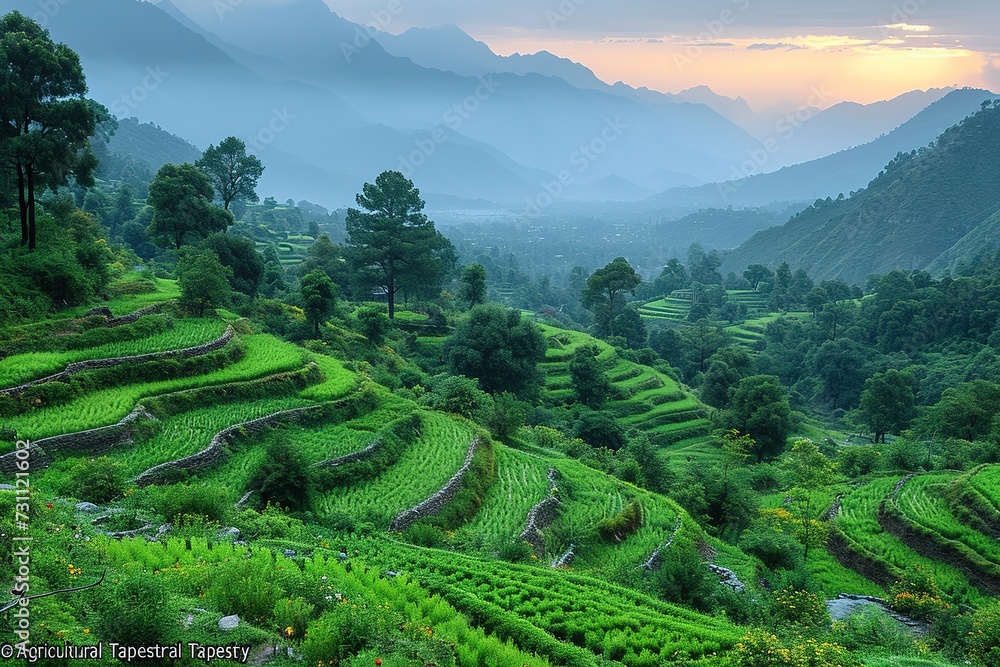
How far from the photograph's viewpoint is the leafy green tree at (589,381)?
4841cm

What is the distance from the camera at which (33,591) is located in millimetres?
8156

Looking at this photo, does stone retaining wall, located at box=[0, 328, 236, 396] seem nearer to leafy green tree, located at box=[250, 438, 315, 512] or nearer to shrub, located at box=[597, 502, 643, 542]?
leafy green tree, located at box=[250, 438, 315, 512]

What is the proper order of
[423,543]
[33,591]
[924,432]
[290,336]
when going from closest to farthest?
[33,591]
[423,543]
[290,336]
[924,432]

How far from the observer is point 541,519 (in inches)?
809

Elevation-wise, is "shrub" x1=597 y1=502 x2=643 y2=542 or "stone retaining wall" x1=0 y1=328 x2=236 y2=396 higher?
"stone retaining wall" x1=0 y1=328 x2=236 y2=396

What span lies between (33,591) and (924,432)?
50.1m

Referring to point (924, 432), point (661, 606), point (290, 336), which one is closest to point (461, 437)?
point (661, 606)

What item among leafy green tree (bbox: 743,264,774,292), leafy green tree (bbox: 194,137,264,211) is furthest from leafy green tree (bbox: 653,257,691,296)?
leafy green tree (bbox: 194,137,264,211)

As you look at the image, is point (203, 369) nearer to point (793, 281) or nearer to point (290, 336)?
point (290, 336)

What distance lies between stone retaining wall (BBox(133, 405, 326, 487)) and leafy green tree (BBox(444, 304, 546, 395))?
19.6 meters

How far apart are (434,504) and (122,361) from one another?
12.0 meters

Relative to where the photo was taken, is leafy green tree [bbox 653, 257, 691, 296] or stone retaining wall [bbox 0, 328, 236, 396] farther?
leafy green tree [bbox 653, 257, 691, 296]

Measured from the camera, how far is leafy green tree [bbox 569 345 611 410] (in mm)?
48406

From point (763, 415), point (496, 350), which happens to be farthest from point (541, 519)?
point (763, 415)
